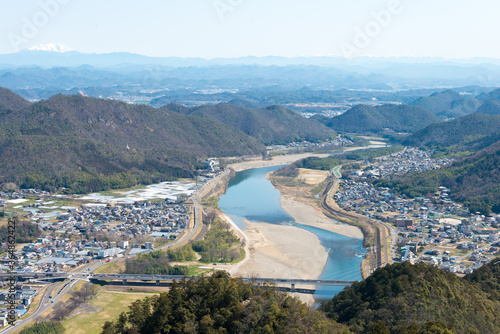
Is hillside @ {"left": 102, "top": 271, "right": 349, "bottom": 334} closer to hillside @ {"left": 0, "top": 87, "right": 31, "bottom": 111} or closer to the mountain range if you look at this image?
the mountain range

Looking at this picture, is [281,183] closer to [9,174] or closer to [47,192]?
[47,192]

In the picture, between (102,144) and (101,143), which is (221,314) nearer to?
(102,144)

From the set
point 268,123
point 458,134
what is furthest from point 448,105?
point 268,123

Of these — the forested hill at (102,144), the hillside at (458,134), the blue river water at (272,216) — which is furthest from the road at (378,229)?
the hillside at (458,134)

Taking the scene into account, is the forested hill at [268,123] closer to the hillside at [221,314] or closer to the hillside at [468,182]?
the hillside at [468,182]

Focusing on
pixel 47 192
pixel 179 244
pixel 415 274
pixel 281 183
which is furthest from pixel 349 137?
pixel 415 274

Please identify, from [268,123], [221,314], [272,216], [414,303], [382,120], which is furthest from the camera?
[382,120]
